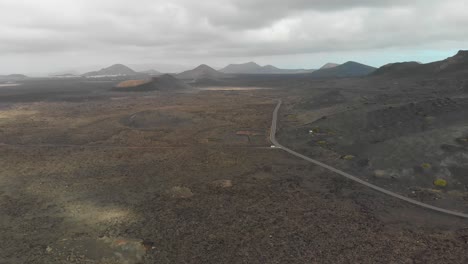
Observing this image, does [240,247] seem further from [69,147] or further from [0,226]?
[69,147]

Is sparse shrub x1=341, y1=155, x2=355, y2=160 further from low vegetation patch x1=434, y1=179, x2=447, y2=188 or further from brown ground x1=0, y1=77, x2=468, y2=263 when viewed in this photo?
low vegetation patch x1=434, y1=179, x2=447, y2=188

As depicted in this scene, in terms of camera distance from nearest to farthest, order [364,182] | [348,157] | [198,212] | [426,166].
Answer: [198,212] < [364,182] < [426,166] < [348,157]

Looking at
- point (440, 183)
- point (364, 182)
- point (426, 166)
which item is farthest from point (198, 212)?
point (426, 166)

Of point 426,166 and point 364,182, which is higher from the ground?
point 426,166

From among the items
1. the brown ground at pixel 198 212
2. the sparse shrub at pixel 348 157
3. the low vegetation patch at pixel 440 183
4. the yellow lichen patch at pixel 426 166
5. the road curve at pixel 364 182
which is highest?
the yellow lichen patch at pixel 426 166

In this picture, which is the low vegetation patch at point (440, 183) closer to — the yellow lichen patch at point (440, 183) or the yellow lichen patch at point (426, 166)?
the yellow lichen patch at point (440, 183)

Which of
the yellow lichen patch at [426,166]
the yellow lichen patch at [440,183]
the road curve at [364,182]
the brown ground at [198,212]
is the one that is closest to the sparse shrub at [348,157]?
the brown ground at [198,212]

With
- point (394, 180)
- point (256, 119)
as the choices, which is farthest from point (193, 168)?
point (256, 119)

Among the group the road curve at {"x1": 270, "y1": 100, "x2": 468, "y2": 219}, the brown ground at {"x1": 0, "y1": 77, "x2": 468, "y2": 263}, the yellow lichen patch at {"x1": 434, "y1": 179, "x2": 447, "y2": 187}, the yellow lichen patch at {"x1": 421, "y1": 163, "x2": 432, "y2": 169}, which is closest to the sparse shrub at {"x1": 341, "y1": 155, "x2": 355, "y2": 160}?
the brown ground at {"x1": 0, "y1": 77, "x2": 468, "y2": 263}

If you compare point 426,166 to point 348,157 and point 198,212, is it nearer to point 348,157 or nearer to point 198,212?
point 348,157
